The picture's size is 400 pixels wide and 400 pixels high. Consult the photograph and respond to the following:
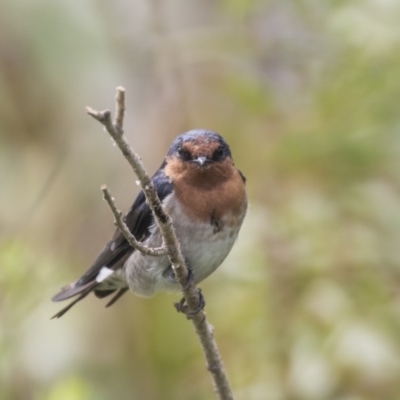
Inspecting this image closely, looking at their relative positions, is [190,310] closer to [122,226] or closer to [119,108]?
[122,226]

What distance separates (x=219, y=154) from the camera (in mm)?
3307

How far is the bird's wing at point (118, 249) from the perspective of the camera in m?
3.42

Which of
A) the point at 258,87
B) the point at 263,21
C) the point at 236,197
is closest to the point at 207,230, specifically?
the point at 236,197

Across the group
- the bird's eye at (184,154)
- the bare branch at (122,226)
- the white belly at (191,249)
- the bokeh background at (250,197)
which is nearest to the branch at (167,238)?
the bare branch at (122,226)

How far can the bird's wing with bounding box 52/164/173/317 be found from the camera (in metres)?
3.42

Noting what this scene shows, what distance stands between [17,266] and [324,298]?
1.17 meters

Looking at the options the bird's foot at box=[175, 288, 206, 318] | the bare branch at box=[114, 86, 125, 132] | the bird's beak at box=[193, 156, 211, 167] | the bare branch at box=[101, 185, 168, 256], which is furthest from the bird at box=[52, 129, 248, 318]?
the bare branch at box=[114, 86, 125, 132]

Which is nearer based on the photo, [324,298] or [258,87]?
[324,298]

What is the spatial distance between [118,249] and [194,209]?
1.68ft

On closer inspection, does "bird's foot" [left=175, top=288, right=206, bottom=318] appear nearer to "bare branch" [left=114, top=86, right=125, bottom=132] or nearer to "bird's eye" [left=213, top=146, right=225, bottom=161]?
"bird's eye" [left=213, top=146, right=225, bottom=161]

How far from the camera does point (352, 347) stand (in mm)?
3070

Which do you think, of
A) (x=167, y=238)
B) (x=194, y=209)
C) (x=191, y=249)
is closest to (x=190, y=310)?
(x=191, y=249)

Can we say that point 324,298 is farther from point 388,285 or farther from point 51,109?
point 51,109

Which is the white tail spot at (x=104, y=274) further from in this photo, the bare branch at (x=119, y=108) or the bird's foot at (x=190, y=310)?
the bare branch at (x=119, y=108)
